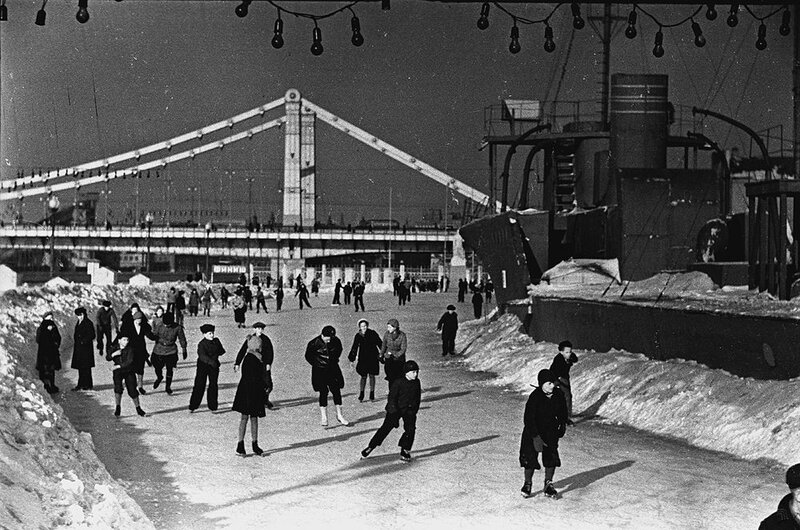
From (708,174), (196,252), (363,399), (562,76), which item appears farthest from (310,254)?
(363,399)

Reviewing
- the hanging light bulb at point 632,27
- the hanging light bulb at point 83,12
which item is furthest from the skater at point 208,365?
the hanging light bulb at point 632,27

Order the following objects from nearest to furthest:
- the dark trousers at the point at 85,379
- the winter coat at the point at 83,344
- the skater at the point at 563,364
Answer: the skater at the point at 563,364 < the winter coat at the point at 83,344 < the dark trousers at the point at 85,379

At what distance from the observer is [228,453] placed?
1334 cm

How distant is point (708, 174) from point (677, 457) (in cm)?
1476

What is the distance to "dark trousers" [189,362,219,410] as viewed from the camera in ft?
54.4

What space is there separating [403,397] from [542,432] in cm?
234

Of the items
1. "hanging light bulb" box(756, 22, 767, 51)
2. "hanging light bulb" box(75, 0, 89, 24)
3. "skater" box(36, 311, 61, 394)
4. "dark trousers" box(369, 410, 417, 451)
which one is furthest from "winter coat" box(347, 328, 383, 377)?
"hanging light bulb" box(756, 22, 767, 51)

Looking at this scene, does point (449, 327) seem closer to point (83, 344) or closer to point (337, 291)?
point (83, 344)

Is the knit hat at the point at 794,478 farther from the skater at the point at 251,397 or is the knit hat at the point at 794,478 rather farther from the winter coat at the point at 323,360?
the winter coat at the point at 323,360

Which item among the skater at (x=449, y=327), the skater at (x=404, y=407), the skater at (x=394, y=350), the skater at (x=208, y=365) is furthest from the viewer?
the skater at (x=449, y=327)

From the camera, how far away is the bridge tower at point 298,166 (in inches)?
4564

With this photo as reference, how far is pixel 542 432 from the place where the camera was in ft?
36.1

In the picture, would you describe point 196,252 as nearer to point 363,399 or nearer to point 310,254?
point 310,254

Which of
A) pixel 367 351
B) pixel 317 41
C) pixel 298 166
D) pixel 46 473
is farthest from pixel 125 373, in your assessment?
pixel 298 166
